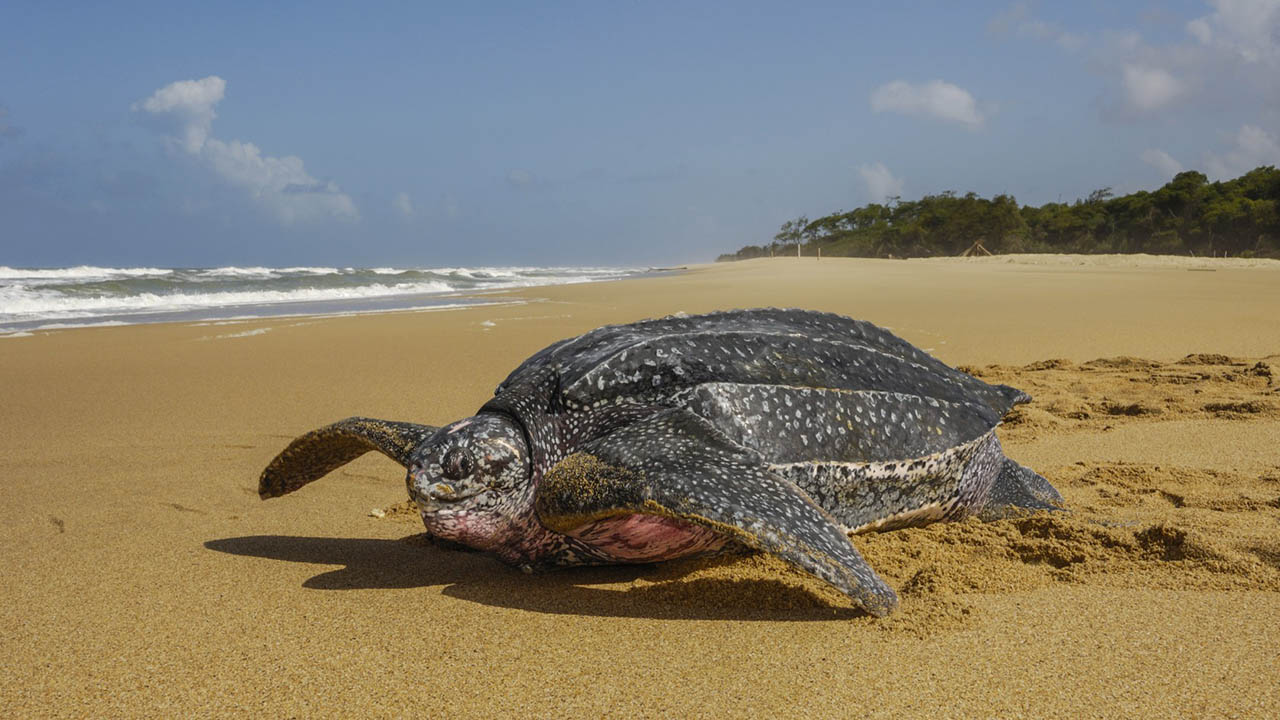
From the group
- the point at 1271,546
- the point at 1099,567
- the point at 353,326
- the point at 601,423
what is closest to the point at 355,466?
the point at 601,423

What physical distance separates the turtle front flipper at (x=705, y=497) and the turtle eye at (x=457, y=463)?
0.78 feet

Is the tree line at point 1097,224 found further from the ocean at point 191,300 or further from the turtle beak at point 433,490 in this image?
Result: the turtle beak at point 433,490

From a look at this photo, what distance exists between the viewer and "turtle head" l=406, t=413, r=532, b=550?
2.24m

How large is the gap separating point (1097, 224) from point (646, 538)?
168 feet

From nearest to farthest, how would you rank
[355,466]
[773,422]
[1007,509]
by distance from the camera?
[773,422]
[1007,509]
[355,466]

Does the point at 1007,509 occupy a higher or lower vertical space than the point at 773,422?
lower

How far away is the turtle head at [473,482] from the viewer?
2240 mm

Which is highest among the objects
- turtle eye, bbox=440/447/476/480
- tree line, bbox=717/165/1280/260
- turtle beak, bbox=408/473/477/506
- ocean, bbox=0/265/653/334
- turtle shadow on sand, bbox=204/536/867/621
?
tree line, bbox=717/165/1280/260

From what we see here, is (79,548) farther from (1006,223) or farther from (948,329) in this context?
(1006,223)

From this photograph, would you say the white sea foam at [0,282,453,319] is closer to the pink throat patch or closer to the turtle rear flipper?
the pink throat patch

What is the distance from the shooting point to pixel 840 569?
1912 mm

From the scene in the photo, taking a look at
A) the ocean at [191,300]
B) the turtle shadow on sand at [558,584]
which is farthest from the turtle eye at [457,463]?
the ocean at [191,300]

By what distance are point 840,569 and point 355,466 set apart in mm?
2955

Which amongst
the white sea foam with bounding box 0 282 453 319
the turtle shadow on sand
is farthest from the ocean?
the turtle shadow on sand
